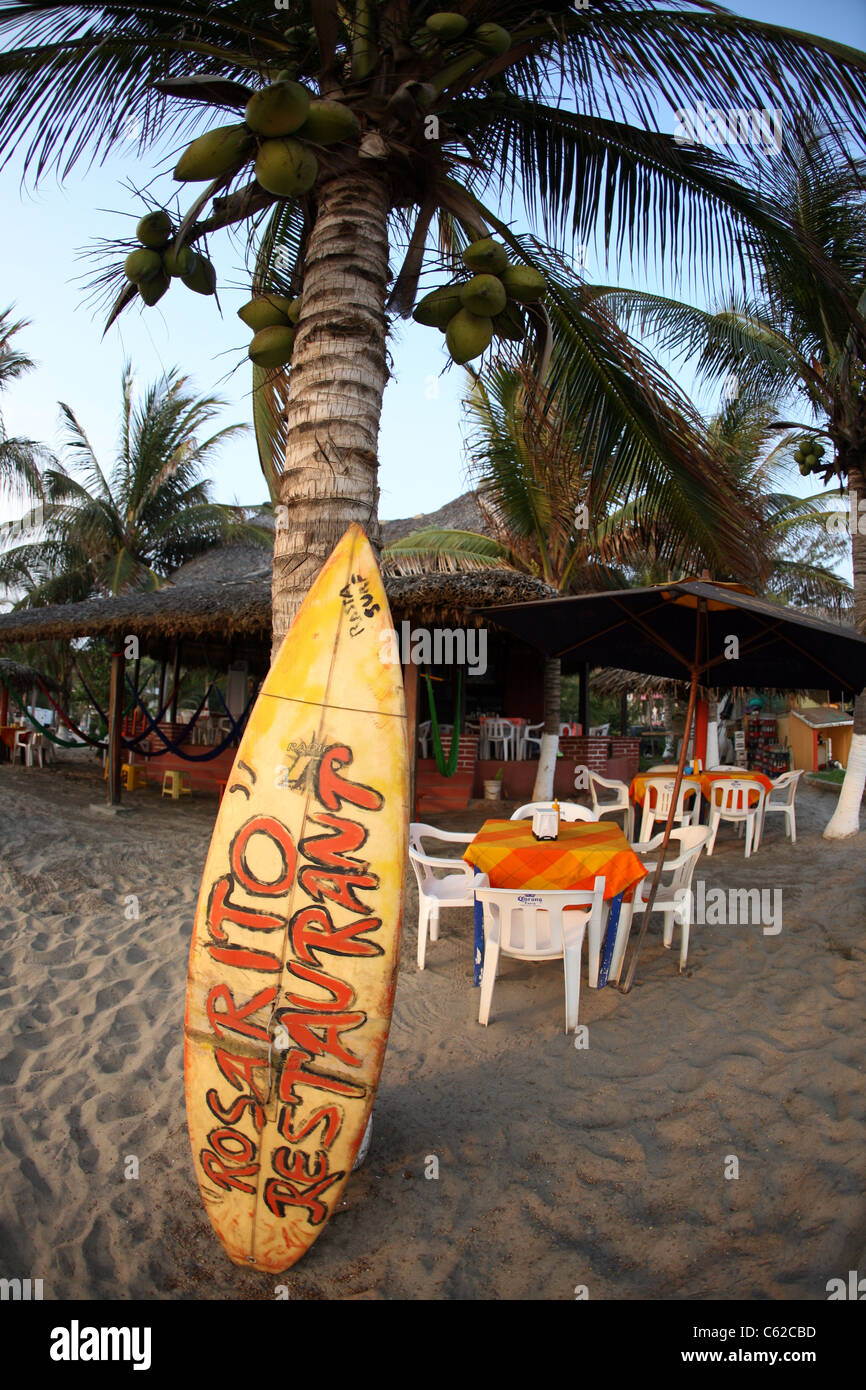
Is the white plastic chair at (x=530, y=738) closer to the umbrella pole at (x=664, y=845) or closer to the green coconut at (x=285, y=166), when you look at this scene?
the umbrella pole at (x=664, y=845)

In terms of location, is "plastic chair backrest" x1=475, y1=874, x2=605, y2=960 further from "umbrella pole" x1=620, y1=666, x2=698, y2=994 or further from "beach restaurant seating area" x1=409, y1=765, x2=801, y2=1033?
"umbrella pole" x1=620, y1=666, x2=698, y2=994

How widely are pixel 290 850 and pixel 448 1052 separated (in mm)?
1613

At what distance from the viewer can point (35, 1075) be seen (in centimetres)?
299

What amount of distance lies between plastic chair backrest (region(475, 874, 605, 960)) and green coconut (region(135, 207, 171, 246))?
2.72 meters

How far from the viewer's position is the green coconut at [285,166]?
6.64ft

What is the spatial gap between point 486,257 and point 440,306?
243 millimetres

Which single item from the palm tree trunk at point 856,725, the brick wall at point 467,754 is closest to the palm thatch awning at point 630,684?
the brick wall at point 467,754

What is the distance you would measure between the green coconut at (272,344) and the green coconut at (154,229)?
15.6 inches

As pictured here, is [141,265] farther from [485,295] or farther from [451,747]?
[451,747]

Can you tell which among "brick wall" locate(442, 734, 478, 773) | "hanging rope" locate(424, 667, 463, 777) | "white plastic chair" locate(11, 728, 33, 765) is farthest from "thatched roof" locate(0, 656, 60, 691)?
"hanging rope" locate(424, 667, 463, 777)

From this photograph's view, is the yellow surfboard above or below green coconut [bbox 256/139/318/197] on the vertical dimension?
below

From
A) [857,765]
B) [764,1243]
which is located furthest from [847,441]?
[764,1243]

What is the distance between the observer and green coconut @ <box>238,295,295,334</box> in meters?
2.66

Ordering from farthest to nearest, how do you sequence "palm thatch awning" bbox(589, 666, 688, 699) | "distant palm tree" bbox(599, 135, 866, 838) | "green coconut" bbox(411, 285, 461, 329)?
1. "palm thatch awning" bbox(589, 666, 688, 699)
2. "distant palm tree" bbox(599, 135, 866, 838)
3. "green coconut" bbox(411, 285, 461, 329)
